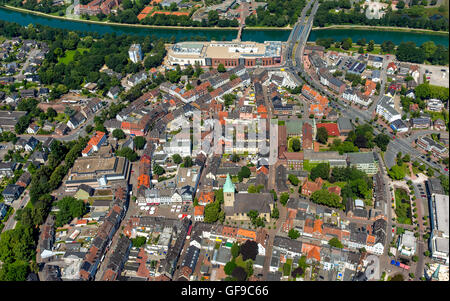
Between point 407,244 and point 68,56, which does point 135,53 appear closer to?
point 68,56

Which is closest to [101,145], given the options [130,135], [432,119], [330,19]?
[130,135]

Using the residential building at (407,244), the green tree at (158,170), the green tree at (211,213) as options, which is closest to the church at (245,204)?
the green tree at (211,213)

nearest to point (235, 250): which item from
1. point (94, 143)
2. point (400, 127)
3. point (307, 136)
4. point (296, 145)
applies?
point (296, 145)

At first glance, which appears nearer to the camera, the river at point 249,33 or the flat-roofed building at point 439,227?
the flat-roofed building at point 439,227

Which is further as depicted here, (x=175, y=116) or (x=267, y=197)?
(x=175, y=116)

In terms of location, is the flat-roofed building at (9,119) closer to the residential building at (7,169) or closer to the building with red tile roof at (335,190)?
the residential building at (7,169)

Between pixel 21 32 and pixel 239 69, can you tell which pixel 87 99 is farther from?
pixel 21 32
